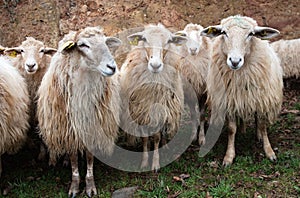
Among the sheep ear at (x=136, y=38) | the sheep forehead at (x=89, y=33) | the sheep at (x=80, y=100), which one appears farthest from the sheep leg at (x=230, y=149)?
the sheep forehead at (x=89, y=33)

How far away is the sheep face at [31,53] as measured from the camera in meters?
5.42

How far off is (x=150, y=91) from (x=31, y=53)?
180 cm

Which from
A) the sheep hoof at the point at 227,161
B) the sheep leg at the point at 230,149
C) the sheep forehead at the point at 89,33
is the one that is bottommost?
the sheep hoof at the point at 227,161

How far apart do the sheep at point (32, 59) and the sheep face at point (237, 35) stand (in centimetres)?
242

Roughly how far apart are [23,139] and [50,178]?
0.67 meters

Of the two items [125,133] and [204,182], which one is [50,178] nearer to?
[125,133]

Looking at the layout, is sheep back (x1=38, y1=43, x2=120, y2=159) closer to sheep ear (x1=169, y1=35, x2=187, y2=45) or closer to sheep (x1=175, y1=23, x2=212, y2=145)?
sheep ear (x1=169, y1=35, x2=187, y2=45)

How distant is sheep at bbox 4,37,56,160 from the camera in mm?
5598

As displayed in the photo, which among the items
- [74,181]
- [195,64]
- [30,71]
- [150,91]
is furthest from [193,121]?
[30,71]

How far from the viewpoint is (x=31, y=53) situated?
5570 mm

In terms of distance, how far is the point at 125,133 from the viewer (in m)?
5.74

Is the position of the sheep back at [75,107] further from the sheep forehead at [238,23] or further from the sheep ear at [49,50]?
the sheep forehead at [238,23]

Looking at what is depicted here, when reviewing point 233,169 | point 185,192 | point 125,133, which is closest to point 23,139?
point 125,133

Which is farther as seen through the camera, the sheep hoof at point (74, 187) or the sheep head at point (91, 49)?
the sheep hoof at point (74, 187)
